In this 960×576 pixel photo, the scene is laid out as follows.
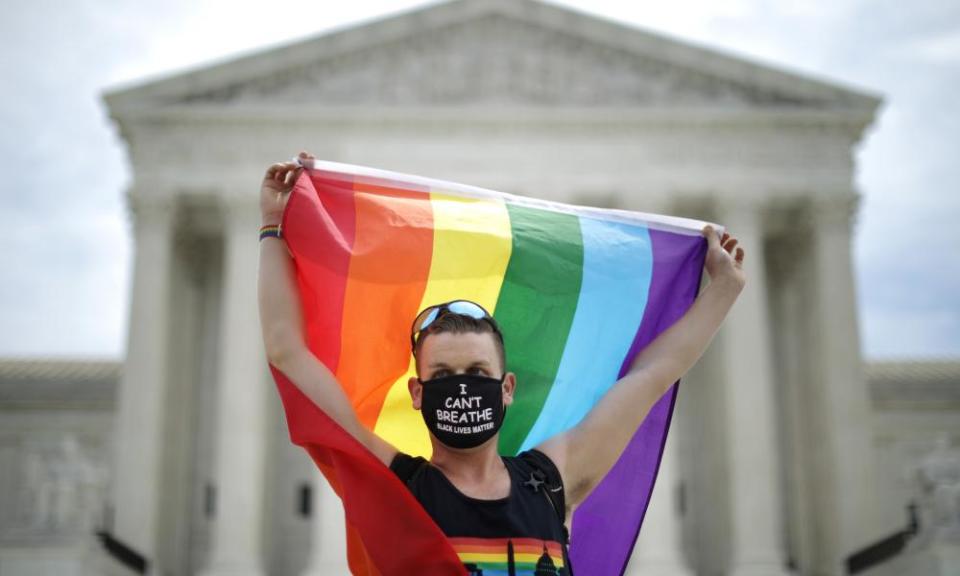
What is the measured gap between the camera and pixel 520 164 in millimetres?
34875

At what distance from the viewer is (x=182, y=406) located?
3769cm

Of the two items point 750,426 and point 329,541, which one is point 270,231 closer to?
point 329,541

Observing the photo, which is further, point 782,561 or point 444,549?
point 782,561

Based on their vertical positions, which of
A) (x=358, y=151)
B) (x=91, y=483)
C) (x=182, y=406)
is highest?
(x=358, y=151)

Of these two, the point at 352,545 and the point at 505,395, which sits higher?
the point at 505,395

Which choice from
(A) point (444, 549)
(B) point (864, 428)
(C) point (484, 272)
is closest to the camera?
(A) point (444, 549)

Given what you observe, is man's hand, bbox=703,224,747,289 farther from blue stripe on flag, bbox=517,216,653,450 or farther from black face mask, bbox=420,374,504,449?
black face mask, bbox=420,374,504,449

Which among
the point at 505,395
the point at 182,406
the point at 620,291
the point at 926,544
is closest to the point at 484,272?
the point at 620,291

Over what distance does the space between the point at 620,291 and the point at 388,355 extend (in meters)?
1.14

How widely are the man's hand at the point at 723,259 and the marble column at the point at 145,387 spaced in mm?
30370

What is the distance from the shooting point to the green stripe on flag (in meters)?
4.77

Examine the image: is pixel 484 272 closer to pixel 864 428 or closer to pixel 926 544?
pixel 926 544

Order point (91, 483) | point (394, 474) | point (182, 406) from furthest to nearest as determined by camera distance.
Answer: point (182, 406) < point (91, 483) < point (394, 474)

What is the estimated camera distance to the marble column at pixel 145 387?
1302 inches
